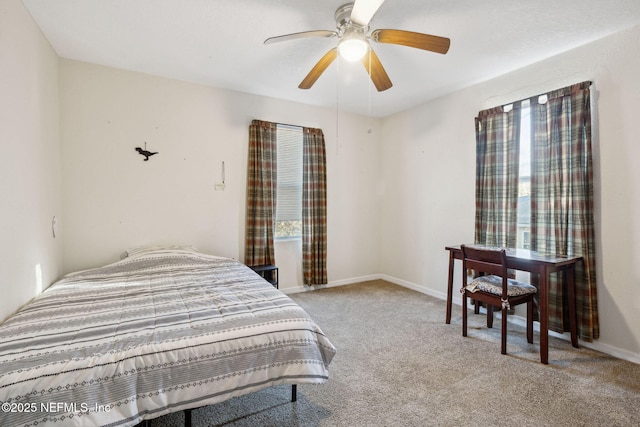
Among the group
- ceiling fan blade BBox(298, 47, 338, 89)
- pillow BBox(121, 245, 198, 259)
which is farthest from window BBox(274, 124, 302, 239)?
ceiling fan blade BBox(298, 47, 338, 89)

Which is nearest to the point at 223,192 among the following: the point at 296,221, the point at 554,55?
the point at 296,221

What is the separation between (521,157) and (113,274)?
12.7 feet

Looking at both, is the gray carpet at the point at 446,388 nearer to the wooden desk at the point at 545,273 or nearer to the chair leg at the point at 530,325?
the chair leg at the point at 530,325

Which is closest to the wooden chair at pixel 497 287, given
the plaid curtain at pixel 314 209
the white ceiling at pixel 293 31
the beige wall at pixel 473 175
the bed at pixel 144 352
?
the beige wall at pixel 473 175

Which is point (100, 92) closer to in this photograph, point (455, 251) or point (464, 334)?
point (455, 251)

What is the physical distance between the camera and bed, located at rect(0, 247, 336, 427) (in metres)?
1.06

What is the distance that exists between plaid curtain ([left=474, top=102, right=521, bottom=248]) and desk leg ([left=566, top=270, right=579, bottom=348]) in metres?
0.53

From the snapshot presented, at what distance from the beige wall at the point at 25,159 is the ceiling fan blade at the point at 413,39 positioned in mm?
2231

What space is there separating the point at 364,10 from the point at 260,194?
230 centimetres

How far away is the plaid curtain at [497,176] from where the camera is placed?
279 centimetres

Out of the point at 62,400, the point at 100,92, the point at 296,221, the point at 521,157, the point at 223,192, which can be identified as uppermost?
the point at 100,92

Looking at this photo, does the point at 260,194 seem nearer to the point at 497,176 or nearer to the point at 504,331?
the point at 497,176

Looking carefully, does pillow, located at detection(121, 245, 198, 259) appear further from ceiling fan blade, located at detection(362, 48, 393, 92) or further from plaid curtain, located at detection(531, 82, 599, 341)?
plaid curtain, located at detection(531, 82, 599, 341)

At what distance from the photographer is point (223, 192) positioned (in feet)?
11.1
